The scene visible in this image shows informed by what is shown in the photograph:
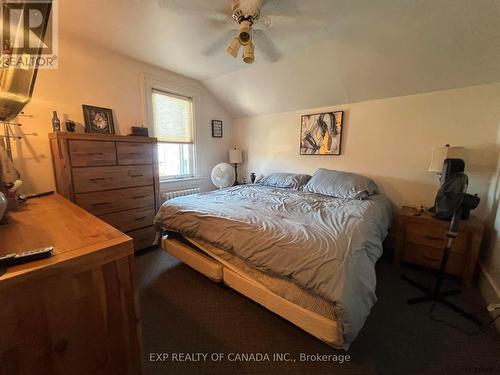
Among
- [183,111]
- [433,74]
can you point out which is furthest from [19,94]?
[433,74]

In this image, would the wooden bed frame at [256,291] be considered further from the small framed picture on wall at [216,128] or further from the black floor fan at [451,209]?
the small framed picture on wall at [216,128]

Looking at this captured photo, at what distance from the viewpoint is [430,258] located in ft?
6.68

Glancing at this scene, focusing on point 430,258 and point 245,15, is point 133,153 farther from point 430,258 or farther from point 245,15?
point 430,258

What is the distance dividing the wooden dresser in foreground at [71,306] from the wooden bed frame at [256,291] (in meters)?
0.83

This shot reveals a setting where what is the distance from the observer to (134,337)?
2.58ft

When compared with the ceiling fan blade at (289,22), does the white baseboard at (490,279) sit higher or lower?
lower

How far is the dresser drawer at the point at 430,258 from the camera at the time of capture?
191 cm

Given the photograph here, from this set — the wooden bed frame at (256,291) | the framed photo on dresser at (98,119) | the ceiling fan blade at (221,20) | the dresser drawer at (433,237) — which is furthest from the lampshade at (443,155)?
the framed photo on dresser at (98,119)

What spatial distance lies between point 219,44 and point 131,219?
220cm

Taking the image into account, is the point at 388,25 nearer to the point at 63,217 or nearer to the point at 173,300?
the point at 63,217

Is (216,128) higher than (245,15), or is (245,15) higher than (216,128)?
(245,15)

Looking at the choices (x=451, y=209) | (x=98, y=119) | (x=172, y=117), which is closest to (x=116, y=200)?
(x=98, y=119)

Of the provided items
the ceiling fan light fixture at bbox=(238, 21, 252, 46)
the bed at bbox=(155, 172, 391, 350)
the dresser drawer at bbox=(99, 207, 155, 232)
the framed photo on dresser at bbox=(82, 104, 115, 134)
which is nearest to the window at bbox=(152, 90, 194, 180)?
the framed photo on dresser at bbox=(82, 104, 115, 134)

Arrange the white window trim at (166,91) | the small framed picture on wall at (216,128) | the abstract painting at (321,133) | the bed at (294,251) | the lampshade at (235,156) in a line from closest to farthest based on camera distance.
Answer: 1. the bed at (294,251)
2. the white window trim at (166,91)
3. the abstract painting at (321,133)
4. the small framed picture on wall at (216,128)
5. the lampshade at (235,156)
